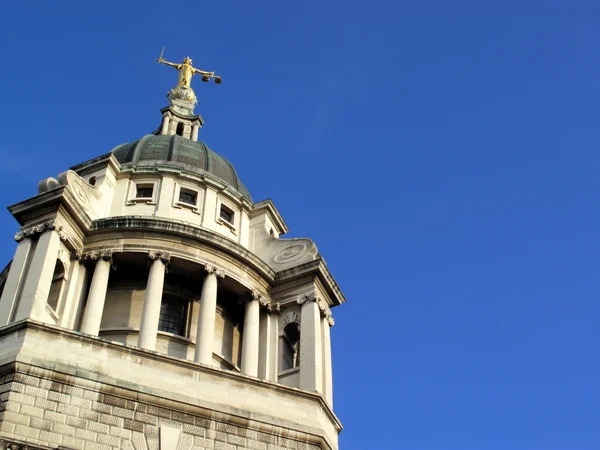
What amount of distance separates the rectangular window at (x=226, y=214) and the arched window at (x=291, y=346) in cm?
604

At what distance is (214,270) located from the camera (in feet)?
112

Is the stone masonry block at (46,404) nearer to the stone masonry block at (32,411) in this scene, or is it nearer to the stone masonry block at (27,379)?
the stone masonry block at (32,411)

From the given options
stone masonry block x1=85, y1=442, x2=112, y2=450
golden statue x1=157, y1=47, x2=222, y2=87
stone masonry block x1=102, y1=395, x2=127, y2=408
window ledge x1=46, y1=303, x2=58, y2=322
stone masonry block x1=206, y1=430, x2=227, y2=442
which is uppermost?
golden statue x1=157, y1=47, x2=222, y2=87

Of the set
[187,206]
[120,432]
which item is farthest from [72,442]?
[187,206]

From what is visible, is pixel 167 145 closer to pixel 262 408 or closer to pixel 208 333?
pixel 208 333

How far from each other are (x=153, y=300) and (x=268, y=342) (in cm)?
468

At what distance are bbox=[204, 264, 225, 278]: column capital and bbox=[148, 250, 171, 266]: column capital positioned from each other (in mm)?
1438

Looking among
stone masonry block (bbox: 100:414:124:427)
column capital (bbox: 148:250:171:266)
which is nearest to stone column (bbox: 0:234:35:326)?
column capital (bbox: 148:250:171:266)

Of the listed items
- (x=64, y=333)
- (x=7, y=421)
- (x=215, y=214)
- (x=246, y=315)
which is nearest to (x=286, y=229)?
(x=215, y=214)

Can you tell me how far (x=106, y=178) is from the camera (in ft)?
119

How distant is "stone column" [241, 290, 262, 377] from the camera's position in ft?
107

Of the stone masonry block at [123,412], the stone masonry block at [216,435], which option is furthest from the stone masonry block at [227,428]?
the stone masonry block at [123,412]

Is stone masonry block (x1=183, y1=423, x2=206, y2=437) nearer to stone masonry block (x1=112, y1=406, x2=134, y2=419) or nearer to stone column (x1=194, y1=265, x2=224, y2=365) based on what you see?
stone masonry block (x1=112, y1=406, x2=134, y2=419)

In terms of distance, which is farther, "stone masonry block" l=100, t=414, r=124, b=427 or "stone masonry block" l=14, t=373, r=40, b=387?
"stone masonry block" l=14, t=373, r=40, b=387
